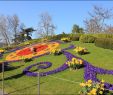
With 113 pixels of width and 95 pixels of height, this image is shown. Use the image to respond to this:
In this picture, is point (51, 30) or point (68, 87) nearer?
point (68, 87)

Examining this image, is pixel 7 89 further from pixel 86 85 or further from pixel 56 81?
pixel 86 85

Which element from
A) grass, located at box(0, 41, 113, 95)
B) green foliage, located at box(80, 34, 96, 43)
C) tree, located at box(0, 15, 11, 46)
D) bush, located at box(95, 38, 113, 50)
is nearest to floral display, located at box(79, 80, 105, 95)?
grass, located at box(0, 41, 113, 95)

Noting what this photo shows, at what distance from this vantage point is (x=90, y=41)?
3350cm

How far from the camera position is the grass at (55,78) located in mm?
17250

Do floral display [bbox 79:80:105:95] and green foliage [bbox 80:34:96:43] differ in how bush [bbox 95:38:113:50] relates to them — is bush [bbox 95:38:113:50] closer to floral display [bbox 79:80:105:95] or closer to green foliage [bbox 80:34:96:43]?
green foliage [bbox 80:34:96:43]

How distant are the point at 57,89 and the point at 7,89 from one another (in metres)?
3.13

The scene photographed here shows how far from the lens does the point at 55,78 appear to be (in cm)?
2000

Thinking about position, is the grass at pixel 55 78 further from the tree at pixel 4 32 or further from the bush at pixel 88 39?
the tree at pixel 4 32

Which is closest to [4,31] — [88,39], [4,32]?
[4,32]

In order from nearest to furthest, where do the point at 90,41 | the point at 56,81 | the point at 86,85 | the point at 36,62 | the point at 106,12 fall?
A: the point at 86,85 → the point at 56,81 → the point at 36,62 → the point at 90,41 → the point at 106,12

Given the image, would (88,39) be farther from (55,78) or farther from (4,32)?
(4,32)

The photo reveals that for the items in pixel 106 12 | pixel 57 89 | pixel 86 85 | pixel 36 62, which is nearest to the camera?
pixel 86 85

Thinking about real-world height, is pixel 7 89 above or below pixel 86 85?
below

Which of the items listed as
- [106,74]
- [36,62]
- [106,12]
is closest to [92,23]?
[106,12]
